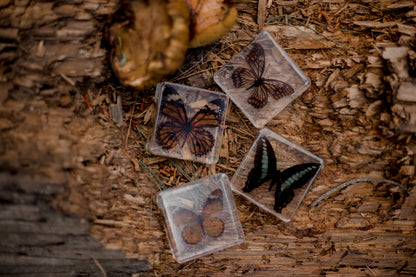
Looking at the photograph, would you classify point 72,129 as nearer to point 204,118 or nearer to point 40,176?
point 40,176

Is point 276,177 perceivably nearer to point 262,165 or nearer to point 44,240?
point 262,165

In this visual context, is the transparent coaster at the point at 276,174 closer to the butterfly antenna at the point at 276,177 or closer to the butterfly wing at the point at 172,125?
the butterfly antenna at the point at 276,177

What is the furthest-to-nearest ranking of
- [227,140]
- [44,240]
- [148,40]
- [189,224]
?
[227,140] < [189,224] < [44,240] < [148,40]

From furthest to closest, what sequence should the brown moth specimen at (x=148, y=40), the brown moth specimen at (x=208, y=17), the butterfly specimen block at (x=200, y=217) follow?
the butterfly specimen block at (x=200, y=217) → the brown moth specimen at (x=208, y=17) → the brown moth specimen at (x=148, y=40)

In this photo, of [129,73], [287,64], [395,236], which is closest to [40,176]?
[129,73]

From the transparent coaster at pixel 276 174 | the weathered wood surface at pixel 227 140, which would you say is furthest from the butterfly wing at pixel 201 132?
the transparent coaster at pixel 276 174

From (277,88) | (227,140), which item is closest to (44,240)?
(227,140)
